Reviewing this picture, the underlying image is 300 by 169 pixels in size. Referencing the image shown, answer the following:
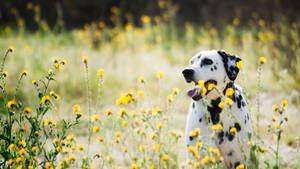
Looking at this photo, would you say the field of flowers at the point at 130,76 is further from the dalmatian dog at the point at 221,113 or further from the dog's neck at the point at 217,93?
the dog's neck at the point at 217,93

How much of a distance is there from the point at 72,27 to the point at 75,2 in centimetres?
99

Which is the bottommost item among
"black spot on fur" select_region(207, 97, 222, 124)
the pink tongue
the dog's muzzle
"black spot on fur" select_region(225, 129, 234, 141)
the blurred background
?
"black spot on fur" select_region(225, 129, 234, 141)

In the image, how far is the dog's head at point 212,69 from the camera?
250cm

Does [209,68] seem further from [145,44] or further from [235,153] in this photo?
[145,44]

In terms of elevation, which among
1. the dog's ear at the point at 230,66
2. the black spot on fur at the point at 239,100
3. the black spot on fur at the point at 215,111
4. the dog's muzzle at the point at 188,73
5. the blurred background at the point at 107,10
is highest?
the blurred background at the point at 107,10

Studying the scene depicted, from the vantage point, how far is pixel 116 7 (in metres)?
11.8

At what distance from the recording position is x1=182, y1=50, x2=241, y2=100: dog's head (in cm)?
250

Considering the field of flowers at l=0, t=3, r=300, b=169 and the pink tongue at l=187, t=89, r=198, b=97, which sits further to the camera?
the field of flowers at l=0, t=3, r=300, b=169

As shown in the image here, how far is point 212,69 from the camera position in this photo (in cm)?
256

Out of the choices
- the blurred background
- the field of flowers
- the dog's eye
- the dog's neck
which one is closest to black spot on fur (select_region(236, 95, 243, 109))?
the dog's neck

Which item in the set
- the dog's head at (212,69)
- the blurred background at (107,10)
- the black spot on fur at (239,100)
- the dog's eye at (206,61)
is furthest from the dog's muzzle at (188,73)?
the blurred background at (107,10)

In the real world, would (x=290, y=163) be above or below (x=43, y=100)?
below

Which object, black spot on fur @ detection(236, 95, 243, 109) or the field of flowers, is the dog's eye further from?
the field of flowers

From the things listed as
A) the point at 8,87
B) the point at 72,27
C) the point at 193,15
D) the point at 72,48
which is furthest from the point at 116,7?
the point at 8,87
